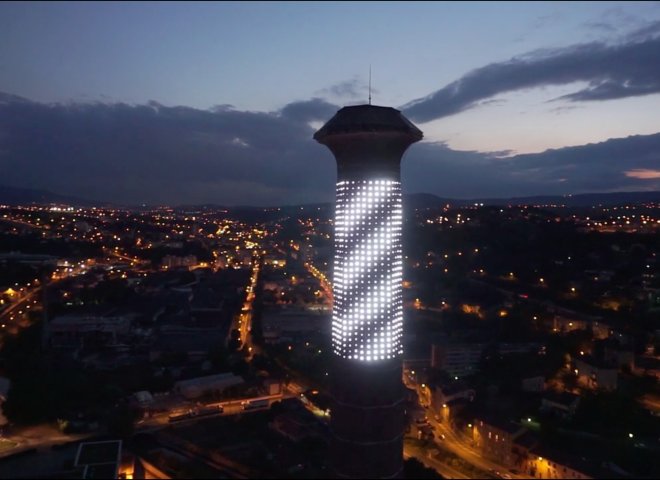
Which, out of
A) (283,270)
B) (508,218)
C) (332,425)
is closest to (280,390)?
(332,425)

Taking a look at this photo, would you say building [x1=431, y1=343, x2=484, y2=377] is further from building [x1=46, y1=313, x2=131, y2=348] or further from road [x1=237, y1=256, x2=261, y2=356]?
building [x1=46, y1=313, x2=131, y2=348]

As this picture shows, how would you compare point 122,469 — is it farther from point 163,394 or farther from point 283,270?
point 283,270

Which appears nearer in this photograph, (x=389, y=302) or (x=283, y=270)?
(x=389, y=302)

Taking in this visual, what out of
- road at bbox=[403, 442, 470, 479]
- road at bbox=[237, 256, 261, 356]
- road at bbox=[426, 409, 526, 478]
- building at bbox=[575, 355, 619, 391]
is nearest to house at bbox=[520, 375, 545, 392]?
building at bbox=[575, 355, 619, 391]

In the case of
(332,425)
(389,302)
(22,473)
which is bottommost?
(22,473)

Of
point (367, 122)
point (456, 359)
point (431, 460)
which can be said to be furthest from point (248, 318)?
point (367, 122)
